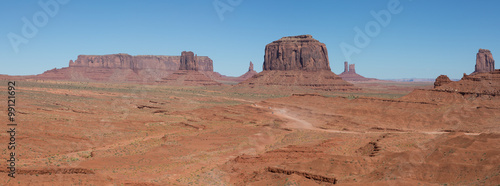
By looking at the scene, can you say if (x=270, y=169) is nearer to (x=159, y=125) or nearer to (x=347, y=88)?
(x=159, y=125)

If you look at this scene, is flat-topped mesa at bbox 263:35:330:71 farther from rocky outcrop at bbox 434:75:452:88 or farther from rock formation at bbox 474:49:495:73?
rock formation at bbox 474:49:495:73

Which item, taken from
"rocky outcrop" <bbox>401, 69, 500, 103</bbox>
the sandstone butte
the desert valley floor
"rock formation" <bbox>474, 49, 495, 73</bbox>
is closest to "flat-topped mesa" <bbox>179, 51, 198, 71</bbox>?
the sandstone butte

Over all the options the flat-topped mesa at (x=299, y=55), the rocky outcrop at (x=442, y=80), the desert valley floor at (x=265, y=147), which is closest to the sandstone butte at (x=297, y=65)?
the flat-topped mesa at (x=299, y=55)

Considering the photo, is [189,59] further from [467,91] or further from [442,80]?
[467,91]

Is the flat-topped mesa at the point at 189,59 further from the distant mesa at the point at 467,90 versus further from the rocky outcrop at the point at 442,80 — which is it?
the distant mesa at the point at 467,90

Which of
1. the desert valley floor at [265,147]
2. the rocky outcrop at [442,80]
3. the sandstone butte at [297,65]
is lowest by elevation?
the desert valley floor at [265,147]

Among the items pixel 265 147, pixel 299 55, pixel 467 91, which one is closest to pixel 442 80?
pixel 467 91
